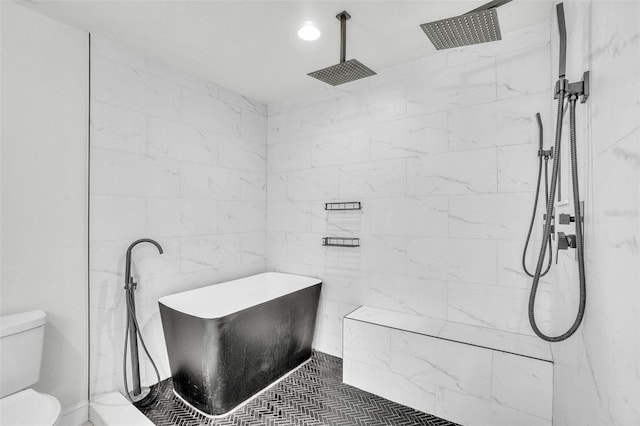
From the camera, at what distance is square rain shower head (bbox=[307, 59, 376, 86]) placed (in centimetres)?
201

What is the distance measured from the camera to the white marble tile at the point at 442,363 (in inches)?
79.7

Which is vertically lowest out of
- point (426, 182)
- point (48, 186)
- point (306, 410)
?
point (306, 410)

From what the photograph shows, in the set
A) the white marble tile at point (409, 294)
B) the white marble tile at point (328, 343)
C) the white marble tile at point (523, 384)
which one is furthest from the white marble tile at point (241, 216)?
the white marble tile at point (523, 384)

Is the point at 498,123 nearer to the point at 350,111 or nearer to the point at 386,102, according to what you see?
the point at 386,102

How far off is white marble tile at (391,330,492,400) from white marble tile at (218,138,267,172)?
2235mm

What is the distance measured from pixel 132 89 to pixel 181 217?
1.09 meters

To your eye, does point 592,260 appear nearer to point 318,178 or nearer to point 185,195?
point 318,178

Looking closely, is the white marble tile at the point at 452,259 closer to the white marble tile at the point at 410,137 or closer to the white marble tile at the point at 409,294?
the white marble tile at the point at 409,294

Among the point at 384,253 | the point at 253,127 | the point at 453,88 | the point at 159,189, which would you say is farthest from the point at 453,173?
the point at 159,189

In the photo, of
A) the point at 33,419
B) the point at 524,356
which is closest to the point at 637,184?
the point at 524,356

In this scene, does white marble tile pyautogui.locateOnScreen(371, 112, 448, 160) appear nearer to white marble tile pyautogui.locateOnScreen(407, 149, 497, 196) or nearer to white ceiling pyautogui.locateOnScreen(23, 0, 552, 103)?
white marble tile pyautogui.locateOnScreen(407, 149, 497, 196)

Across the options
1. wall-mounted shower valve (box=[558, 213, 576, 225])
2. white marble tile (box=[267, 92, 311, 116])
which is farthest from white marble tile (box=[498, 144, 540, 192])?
white marble tile (box=[267, 92, 311, 116])

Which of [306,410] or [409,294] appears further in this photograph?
[409,294]

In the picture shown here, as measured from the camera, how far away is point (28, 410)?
5.36 feet
